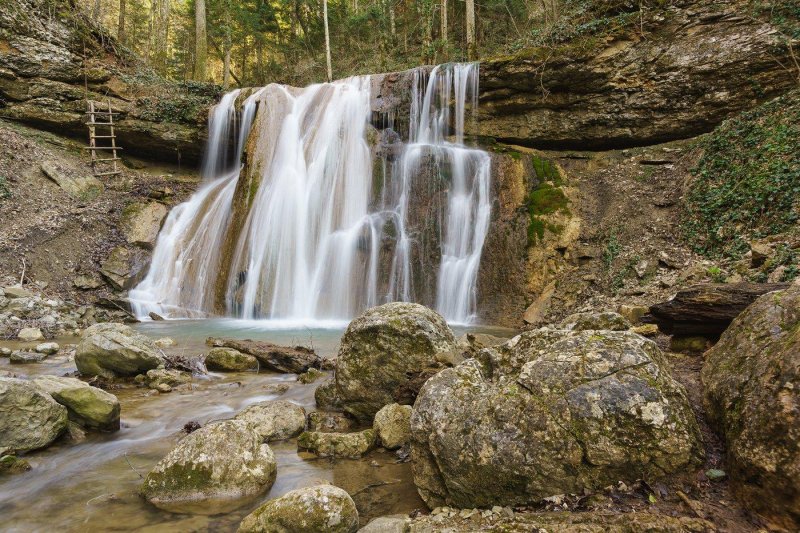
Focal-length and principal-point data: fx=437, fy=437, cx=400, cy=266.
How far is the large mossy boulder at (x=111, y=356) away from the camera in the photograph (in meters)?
5.77

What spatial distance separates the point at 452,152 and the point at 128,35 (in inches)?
1024

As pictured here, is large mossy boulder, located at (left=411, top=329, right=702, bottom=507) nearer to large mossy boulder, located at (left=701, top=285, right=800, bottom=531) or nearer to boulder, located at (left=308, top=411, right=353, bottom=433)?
large mossy boulder, located at (left=701, top=285, right=800, bottom=531)

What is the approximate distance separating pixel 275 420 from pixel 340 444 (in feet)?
2.75

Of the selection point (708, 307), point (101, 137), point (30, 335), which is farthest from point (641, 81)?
point (101, 137)

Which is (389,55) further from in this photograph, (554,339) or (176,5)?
(554,339)

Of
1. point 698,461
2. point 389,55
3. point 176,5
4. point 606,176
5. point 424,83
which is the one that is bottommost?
point 698,461

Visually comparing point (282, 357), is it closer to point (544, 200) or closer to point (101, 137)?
point (544, 200)

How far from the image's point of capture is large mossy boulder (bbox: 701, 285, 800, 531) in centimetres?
181

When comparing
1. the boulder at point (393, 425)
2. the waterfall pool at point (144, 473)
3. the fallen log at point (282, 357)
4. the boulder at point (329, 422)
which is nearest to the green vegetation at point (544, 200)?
the fallen log at point (282, 357)

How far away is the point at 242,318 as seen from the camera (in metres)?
11.3

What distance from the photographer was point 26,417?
12.0 ft

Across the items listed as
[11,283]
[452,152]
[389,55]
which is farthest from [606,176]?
[389,55]

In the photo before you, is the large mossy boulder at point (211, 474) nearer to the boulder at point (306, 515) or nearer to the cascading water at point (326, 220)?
the boulder at point (306, 515)

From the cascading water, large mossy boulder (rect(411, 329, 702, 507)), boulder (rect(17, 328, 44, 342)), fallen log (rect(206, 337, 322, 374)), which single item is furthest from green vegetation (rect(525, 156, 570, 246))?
boulder (rect(17, 328, 44, 342))
